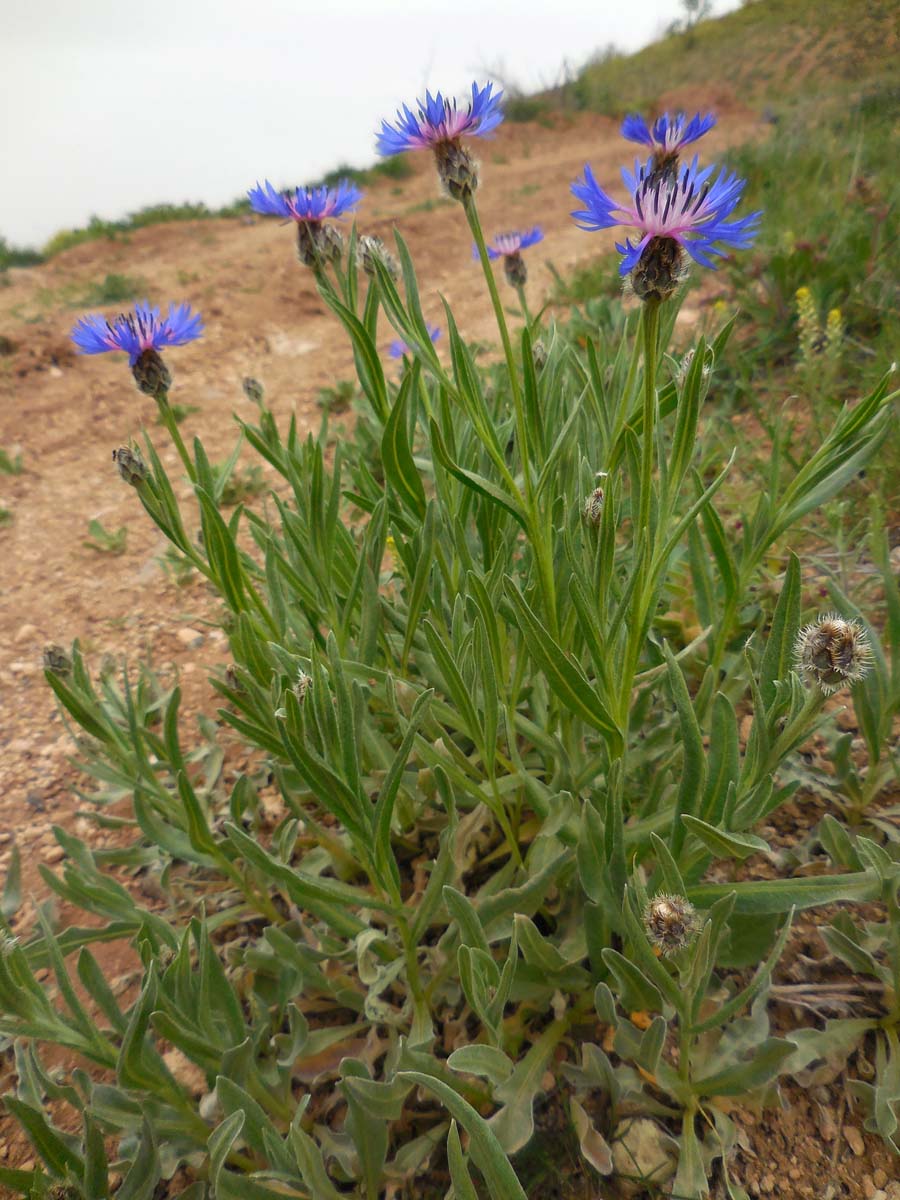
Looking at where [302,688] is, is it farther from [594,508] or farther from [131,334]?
[131,334]

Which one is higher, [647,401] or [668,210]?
[668,210]

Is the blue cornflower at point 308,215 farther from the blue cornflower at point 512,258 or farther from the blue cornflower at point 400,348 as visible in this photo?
the blue cornflower at point 512,258

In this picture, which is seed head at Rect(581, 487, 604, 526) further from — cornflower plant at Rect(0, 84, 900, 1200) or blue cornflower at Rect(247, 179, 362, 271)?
blue cornflower at Rect(247, 179, 362, 271)

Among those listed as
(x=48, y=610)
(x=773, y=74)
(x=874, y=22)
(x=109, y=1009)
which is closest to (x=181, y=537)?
(x=109, y=1009)

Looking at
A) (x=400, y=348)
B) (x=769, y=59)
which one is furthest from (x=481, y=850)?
(x=769, y=59)

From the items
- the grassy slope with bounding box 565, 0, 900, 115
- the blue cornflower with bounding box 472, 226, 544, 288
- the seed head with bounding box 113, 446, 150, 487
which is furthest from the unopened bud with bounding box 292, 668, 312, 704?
the grassy slope with bounding box 565, 0, 900, 115

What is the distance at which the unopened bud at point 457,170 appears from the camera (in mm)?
983

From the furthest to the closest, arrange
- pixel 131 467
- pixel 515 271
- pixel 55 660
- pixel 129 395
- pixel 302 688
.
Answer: pixel 129 395
pixel 515 271
pixel 55 660
pixel 131 467
pixel 302 688

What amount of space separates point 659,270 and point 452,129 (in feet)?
1.60

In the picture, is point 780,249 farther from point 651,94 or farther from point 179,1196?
point 651,94

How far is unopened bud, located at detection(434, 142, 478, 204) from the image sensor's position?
3.23 feet

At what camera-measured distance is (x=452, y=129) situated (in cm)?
102

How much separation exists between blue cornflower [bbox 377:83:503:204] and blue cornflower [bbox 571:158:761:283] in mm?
244

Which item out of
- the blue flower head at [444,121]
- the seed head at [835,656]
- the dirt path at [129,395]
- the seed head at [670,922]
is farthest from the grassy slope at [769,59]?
the seed head at [670,922]
